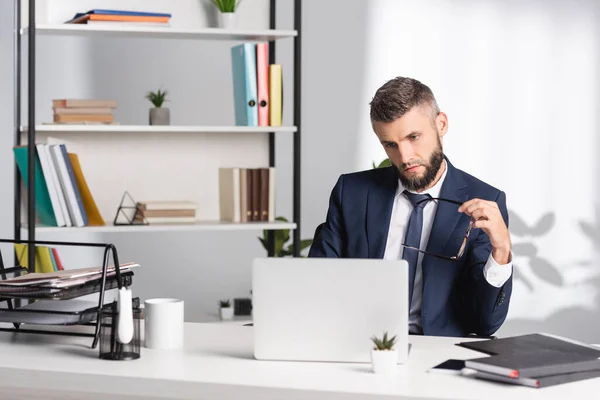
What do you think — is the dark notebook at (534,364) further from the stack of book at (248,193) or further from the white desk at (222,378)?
the stack of book at (248,193)

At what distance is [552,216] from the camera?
540cm

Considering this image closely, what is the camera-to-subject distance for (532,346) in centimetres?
186

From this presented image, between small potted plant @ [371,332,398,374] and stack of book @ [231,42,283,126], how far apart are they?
213cm

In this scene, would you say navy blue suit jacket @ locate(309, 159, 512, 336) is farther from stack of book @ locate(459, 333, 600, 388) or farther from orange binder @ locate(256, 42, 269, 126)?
orange binder @ locate(256, 42, 269, 126)

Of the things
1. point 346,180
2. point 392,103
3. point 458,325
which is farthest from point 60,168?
point 458,325

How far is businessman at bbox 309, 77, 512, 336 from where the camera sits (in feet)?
8.30

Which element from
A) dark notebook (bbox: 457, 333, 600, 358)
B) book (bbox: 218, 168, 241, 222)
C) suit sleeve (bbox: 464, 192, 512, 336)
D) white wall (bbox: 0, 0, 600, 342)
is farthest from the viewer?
white wall (bbox: 0, 0, 600, 342)

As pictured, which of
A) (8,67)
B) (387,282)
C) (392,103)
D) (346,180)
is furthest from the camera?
(8,67)

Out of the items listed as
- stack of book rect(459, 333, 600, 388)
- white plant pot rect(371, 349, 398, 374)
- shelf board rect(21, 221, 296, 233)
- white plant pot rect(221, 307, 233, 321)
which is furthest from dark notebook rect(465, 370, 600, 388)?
white plant pot rect(221, 307, 233, 321)

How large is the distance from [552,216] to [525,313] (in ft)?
2.03

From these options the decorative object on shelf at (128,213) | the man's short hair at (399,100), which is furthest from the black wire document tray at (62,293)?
the decorative object on shelf at (128,213)

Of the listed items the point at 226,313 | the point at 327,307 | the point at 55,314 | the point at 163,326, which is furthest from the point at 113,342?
the point at 226,313

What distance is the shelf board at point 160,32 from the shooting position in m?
3.56

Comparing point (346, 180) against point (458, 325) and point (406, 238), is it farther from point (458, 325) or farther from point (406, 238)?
point (458, 325)
